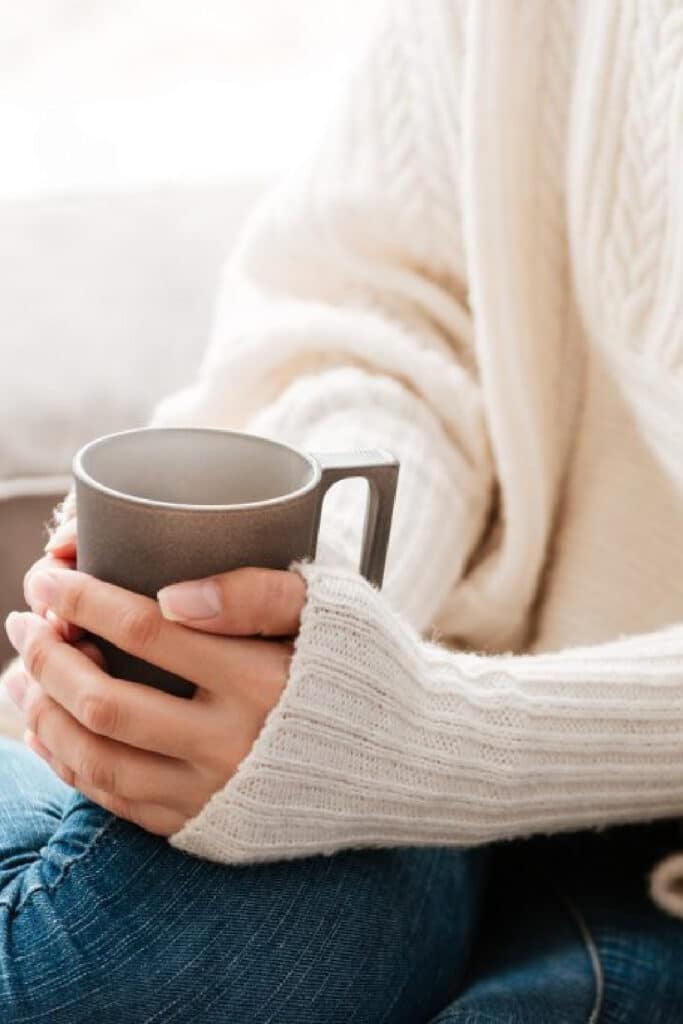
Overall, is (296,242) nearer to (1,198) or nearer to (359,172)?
(359,172)

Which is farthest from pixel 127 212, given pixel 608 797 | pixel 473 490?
pixel 608 797

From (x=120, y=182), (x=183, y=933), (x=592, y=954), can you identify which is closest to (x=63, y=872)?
(x=183, y=933)

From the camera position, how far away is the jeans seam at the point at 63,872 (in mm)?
585

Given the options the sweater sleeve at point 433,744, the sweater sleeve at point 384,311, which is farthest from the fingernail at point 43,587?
the sweater sleeve at point 384,311

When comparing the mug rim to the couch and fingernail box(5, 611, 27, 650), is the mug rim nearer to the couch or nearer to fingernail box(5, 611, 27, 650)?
fingernail box(5, 611, 27, 650)

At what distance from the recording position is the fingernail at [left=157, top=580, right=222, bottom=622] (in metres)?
0.50

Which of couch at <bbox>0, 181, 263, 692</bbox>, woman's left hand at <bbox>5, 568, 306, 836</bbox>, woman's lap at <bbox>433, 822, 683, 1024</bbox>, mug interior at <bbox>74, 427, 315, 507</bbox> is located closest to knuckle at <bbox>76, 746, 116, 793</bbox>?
woman's left hand at <bbox>5, 568, 306, 836</bbox>

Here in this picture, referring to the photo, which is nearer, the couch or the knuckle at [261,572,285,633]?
the knuckle at [261,572,285,633]

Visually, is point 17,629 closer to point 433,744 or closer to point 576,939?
point 433,744

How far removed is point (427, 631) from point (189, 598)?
335mm

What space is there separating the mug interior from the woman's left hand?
0.04 meters

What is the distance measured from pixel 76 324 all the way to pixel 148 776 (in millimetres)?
604

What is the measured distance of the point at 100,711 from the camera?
1.71 ft

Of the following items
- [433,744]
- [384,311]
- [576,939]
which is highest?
[384,311]
